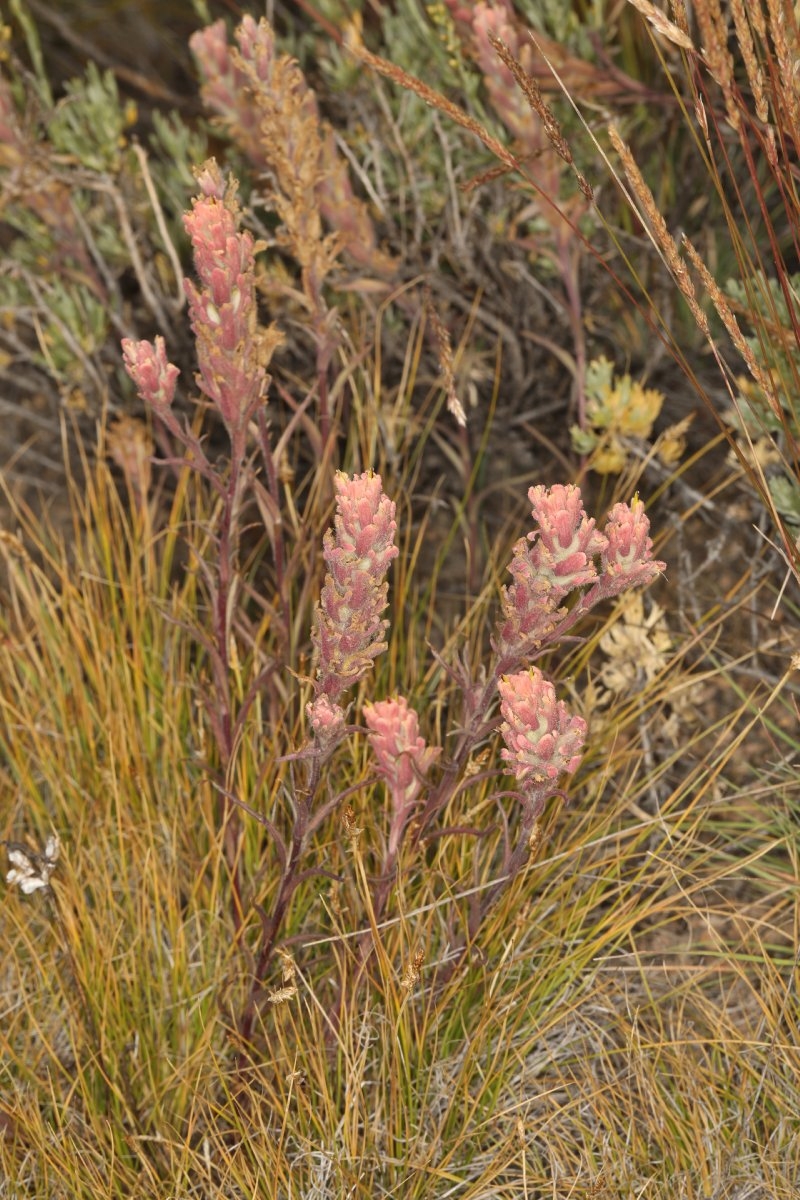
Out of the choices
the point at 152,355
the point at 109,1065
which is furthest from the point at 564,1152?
the point at 152,355

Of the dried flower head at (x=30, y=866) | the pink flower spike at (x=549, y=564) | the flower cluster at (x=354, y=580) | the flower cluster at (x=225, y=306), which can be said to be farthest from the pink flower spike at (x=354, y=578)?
the dried flower head at (x=30, y=866)

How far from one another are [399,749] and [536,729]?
18cm

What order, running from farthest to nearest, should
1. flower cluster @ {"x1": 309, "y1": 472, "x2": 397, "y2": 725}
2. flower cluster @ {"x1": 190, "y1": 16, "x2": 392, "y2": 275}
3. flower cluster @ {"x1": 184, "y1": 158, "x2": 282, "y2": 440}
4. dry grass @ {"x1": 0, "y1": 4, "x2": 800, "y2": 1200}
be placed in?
flower cluster @ {"x1": 190, "y1": 16, "x2": 392, "y2": 275}, dry grass @ {"x1": 0, "y1": 4, "x2": 800, "y2": 1200}, flower cluster @ {"x1": 184, "y1": 158, "x2": 282, "y2": 440}, flower cluster @ {"x1": 309, "y1": 472, "x2": 397, "y2": 725}

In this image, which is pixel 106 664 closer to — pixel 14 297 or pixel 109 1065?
pixel 109 1065

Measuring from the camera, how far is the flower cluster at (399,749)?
1.42 metres

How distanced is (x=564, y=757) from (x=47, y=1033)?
3.04 ft

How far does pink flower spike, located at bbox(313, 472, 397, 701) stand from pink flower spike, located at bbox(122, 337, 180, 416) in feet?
1.00

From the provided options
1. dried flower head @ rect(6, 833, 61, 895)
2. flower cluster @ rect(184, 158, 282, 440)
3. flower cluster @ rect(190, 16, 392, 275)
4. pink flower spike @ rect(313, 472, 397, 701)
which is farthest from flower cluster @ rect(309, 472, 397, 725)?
flower cluster @ rect(190, 16, 392, 275)

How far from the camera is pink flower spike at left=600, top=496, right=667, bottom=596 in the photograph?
1320 millimetres

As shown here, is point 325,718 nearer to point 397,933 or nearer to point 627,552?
point 627,552

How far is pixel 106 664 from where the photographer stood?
2029mm

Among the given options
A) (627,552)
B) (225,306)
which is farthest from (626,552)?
(225,306)

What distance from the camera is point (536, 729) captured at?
1334mm

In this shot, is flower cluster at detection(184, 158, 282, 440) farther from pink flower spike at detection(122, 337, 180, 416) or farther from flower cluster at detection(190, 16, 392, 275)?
flower cluster at detection(190, 16, 392, 275)
